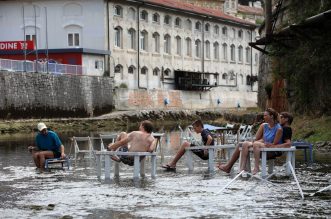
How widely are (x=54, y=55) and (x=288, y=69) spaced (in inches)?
1689

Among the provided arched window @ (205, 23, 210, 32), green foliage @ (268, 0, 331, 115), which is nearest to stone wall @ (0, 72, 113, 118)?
arched window @ (205, 23, 210, 32)

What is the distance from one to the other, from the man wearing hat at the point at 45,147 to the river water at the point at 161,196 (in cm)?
96

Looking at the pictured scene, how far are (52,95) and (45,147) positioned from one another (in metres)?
41.3

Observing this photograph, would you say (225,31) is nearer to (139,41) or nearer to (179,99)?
(179,99)

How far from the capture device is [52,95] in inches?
2406

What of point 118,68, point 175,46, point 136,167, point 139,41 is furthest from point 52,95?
point 136,167

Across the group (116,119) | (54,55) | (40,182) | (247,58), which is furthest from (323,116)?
(247,58)

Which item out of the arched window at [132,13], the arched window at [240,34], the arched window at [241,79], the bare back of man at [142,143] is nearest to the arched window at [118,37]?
the arched window at [132,13]

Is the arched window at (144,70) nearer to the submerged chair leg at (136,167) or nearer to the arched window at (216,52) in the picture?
the arched window at (216,52)

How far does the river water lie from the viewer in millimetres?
12164

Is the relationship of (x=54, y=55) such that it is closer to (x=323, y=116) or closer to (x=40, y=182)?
(x=323, y=116)

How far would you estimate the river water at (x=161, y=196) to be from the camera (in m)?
12.2

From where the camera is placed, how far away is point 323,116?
2939 cm

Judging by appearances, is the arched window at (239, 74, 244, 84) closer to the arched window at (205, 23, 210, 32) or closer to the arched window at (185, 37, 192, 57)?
the arched window at (205, 23, 210, 32)
